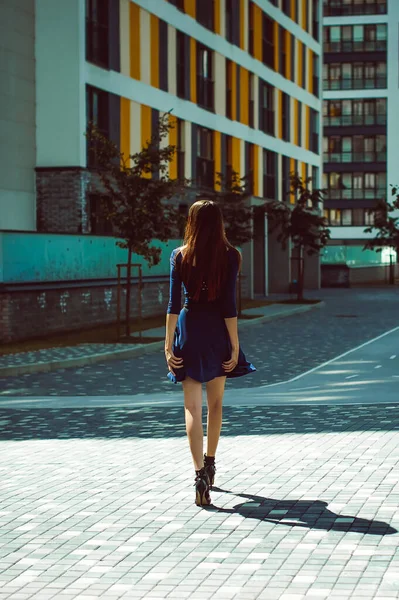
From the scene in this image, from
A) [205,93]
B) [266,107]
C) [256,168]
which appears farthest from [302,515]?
[266,107]

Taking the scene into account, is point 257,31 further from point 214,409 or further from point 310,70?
point 214,409

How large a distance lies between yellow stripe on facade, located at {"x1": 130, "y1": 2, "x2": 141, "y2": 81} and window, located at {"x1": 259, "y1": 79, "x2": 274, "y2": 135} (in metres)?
14.6

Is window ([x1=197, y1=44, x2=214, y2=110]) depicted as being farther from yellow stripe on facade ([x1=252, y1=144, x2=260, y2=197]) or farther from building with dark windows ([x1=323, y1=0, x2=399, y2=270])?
building with dark windows ([x1=323, y1=0, x2=399, y2=270])

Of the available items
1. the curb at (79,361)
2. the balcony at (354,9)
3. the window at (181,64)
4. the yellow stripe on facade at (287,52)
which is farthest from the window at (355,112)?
the curb at (79,361)

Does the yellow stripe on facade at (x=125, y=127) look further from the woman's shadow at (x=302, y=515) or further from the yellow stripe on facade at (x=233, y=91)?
the woman's shadow at (x=302, y=515)

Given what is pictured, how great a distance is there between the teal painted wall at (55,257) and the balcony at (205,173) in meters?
12.3

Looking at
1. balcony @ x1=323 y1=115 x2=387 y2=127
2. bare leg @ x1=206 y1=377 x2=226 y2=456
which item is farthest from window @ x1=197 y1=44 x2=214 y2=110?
balcony @ x1=323 y1=115 x2=387 y2=127

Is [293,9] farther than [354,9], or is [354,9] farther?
[354,9]

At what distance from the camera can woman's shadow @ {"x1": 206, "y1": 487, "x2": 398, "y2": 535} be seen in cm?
638

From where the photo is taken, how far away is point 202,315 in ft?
23.8

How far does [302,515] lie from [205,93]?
37265 mm

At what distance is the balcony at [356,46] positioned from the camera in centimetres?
9319

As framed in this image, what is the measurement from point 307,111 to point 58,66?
92.6 ft

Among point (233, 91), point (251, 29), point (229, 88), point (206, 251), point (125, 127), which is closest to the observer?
point (206, 251)
